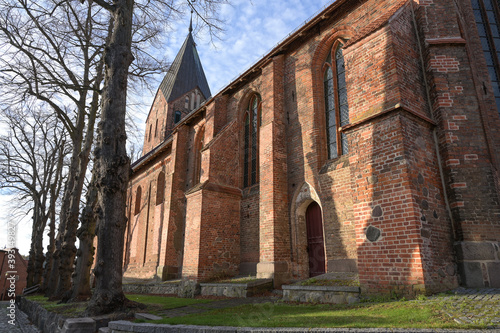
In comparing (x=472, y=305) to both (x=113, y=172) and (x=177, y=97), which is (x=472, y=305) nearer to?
(x=113, y=172)

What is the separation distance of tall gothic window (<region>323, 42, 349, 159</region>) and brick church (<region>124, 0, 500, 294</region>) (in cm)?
4

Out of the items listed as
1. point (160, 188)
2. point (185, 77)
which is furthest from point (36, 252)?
point (185, 77)

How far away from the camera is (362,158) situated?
21.4ft

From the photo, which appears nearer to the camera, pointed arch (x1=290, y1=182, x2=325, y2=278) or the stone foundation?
the stone foundation

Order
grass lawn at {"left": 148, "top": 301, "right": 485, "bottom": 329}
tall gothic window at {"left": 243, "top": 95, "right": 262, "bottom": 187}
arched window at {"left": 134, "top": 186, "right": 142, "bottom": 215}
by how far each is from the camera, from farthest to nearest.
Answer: arched window at {"left": 134, "top": 186, "right": 142, "bottom": 215} → tall gothic window at {"left": 243, "top": 95, "right": 262, "bottom": 187} → grass lawn at {"left": 148, "top": 301, "right": 485, "bottom": 329}

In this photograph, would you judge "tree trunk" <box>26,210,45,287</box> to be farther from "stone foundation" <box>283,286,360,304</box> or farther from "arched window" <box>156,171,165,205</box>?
"stone foundation" <box>283,286,360,304</box>

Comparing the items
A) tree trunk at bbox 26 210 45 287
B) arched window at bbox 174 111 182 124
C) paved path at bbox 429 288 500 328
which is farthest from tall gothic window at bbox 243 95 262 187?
arched window at bbox 174 111 182 124

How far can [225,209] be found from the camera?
11.9 metres

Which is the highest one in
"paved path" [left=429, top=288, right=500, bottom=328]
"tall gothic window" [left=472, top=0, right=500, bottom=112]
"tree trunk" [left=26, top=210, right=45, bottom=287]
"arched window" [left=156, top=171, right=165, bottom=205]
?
"tall gothic window" [left=472, top=0, right=500, bottom=112]

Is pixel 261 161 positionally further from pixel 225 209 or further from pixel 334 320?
pixel 334 320

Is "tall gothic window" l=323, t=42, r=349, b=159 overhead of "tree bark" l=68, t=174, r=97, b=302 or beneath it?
overhead

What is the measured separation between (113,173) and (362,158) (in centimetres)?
548

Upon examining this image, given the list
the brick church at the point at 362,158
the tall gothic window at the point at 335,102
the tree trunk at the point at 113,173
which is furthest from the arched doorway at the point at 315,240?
the tree trunk at the point at 113,173

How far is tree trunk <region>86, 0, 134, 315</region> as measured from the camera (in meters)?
6.42
